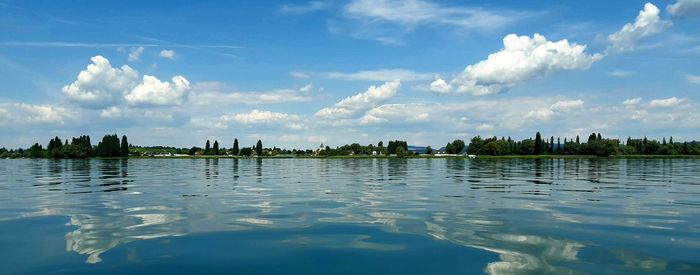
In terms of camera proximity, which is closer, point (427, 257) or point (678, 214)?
point (427, 257)

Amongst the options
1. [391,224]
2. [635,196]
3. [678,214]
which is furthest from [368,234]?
[635,196]

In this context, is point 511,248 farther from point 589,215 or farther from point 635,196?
point 635,196

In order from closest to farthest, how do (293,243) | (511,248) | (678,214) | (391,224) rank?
1. (511,248)
2. (293,243)
3. (391,224)
4. (678,214)

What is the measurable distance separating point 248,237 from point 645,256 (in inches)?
441

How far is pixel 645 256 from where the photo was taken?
42.2 ft

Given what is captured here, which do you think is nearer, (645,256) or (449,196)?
(645,256)

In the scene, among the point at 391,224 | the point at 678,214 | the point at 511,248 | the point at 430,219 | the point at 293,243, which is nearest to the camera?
the point at 511,248

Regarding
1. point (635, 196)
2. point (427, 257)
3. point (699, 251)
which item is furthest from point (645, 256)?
point (635, 196)

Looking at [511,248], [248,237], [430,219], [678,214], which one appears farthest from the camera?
[678,214]

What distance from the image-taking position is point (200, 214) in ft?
70.5

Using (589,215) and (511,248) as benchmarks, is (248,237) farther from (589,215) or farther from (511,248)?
(589,215)

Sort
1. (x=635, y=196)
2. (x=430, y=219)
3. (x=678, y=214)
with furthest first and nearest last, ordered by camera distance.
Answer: (x=635, y=196) → (x=678, y=214) → (x=430, y=219)

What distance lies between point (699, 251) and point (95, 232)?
59.5ft

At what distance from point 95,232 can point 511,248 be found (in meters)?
13.2
